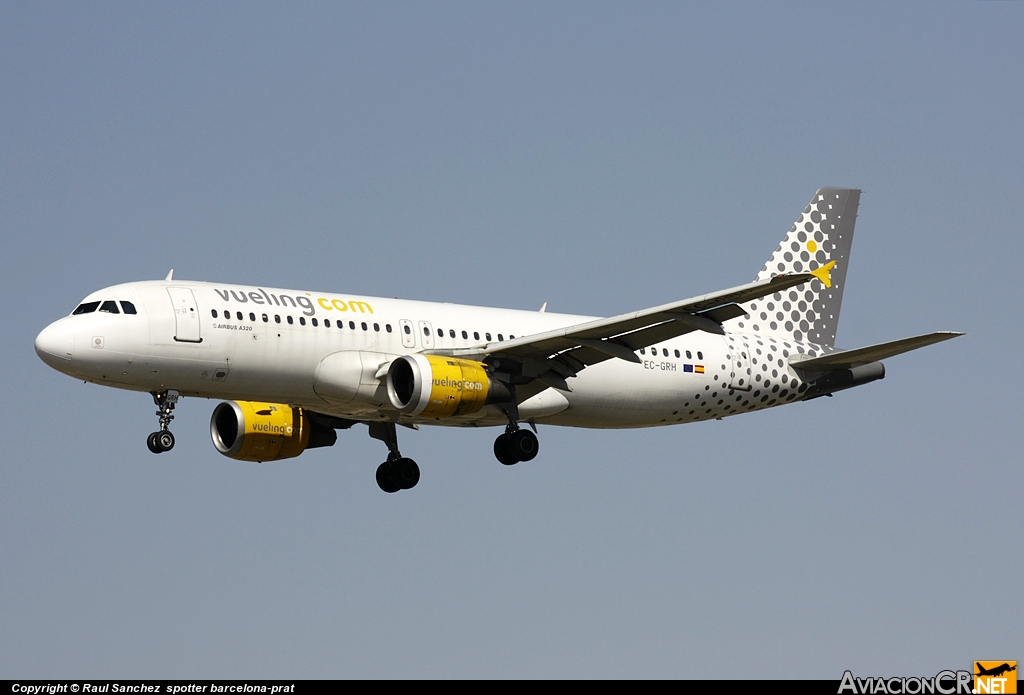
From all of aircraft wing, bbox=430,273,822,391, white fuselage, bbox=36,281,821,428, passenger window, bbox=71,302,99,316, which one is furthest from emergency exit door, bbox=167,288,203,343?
aircraft wing, bbox=430,273,822,391

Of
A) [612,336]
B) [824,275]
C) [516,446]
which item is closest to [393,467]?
[516,446]

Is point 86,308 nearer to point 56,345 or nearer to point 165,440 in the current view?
point 56,345

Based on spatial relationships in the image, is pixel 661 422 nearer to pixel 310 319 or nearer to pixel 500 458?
pixel 500 458

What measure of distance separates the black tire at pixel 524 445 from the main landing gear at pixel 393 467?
4078mm

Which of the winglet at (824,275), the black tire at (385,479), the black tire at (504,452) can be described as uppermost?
the winglet at (824,275)

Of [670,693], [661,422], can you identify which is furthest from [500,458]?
[670,693]

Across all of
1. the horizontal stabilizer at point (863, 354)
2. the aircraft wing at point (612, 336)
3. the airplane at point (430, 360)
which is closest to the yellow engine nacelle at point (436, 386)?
the airplane at point (430, 360)

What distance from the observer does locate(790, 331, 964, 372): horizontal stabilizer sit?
134ft

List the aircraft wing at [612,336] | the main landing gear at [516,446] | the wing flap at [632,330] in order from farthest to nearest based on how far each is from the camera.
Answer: the main landing gear at [516,446] < the aircraft wing at [612,336] < the wing flap at [632,330]

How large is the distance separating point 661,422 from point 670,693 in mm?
17258

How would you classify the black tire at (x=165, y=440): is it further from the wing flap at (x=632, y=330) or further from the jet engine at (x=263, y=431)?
the wing flap at (x=632, y=330)

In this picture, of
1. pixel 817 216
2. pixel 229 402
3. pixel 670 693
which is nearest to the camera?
pixel 670 693

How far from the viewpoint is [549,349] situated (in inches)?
1635

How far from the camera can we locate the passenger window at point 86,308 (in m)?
39.1
